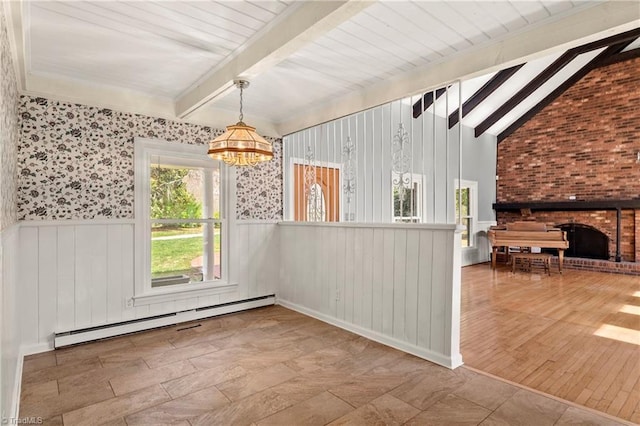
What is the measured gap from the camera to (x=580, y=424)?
2.00m

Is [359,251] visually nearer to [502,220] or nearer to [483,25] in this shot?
[483,25]

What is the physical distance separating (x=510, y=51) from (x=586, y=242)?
25.3 ft

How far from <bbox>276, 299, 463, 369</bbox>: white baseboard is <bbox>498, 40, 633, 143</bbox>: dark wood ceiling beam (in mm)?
7677

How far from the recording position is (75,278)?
3188 millimetres

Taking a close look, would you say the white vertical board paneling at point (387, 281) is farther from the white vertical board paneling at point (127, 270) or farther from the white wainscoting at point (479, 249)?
the white wainscoting at point (479, 249)

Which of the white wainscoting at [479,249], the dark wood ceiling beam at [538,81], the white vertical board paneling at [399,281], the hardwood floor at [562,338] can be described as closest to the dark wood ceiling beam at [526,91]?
the dark wood ceiling beam at [538,81]

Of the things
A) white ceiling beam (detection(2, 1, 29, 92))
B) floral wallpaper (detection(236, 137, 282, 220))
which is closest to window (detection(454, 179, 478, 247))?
floral wallpaper (detection(236, 137, 282, 220))

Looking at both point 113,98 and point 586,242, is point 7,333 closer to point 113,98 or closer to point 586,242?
point 113,98

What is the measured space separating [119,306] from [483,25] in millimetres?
3894

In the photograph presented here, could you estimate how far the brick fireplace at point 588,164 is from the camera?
7383 millimetres

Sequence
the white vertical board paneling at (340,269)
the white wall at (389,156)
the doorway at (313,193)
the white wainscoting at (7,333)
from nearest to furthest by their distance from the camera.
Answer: the white wainscoting at (7,333) < the white vertical board paneling at (340,269) < the doorway at (313,193) < the white wall at (389,156)

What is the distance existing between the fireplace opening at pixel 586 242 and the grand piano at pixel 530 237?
3.21 feet

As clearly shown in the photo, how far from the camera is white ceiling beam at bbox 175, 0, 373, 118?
71.6 inches

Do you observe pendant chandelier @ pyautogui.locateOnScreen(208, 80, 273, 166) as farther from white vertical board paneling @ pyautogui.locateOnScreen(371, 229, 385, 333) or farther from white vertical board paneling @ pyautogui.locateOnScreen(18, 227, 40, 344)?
white vertical board paneling @ pyautogui.locateOnScreen(18, 227, 40, 344)
